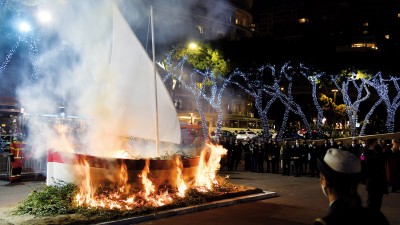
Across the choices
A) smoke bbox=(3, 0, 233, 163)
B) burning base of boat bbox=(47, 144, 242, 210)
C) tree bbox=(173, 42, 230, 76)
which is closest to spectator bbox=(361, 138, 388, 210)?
burning base of boat bbox=(47, 144, 242, 210)

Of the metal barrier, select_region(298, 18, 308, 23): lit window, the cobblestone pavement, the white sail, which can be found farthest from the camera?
select_region(298, 18, 308, 23): lit window

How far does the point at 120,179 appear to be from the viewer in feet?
32.1

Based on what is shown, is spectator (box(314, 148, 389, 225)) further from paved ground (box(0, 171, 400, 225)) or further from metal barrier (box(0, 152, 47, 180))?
metal barrier (box(0, 152, 47, 180))

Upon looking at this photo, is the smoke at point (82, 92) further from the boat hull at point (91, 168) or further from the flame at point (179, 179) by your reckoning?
the flame at point (179, 179)

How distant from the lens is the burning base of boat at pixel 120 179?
9.30 metres

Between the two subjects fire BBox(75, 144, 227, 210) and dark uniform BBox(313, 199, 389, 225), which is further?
fire BBox(75, 144, 227, 210)

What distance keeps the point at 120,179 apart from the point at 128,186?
0.27 metres

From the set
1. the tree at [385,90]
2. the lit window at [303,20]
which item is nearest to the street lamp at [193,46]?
the tree at [385,90]

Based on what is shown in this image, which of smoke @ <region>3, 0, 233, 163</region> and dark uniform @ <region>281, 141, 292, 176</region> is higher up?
smoke @ <region>3, 0, 233, 163</region>

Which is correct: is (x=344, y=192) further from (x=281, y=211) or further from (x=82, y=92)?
(x=82, y=92)

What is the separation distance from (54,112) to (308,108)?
32.1 m

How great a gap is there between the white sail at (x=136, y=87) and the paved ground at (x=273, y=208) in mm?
2349

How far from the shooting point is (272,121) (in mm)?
59219

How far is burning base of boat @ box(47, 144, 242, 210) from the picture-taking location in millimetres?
9297
